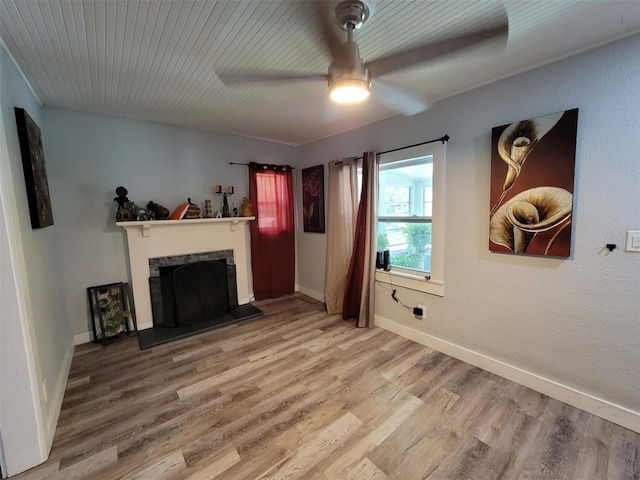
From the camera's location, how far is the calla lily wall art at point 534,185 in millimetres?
1816

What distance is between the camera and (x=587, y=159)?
175 centimetres

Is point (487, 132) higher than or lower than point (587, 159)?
higher

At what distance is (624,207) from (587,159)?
1.17ft

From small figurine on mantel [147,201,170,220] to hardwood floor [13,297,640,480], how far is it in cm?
141

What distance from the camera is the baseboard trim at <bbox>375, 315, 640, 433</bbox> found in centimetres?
172

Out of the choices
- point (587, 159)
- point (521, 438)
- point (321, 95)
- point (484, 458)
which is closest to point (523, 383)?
point (521, 438)

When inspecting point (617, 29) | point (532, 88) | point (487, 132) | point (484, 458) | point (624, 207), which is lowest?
point (484, 458)

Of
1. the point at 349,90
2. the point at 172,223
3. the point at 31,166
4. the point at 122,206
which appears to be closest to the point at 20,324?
the point at 31,166

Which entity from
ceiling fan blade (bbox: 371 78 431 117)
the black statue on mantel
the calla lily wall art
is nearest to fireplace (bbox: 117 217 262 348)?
the black statue on mantel

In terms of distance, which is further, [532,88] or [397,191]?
[397,191]

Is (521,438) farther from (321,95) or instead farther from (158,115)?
(158,115)

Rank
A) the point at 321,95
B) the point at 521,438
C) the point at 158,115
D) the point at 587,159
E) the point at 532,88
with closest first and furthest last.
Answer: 1. the point at 521,438
2. the point at 587,159
3. the point at 532,88
4. the point at 321,95
5. the point at 158,115

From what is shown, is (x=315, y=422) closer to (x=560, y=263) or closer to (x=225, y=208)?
(x=560, y=263)

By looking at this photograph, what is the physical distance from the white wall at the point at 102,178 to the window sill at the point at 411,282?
2.47 meters
